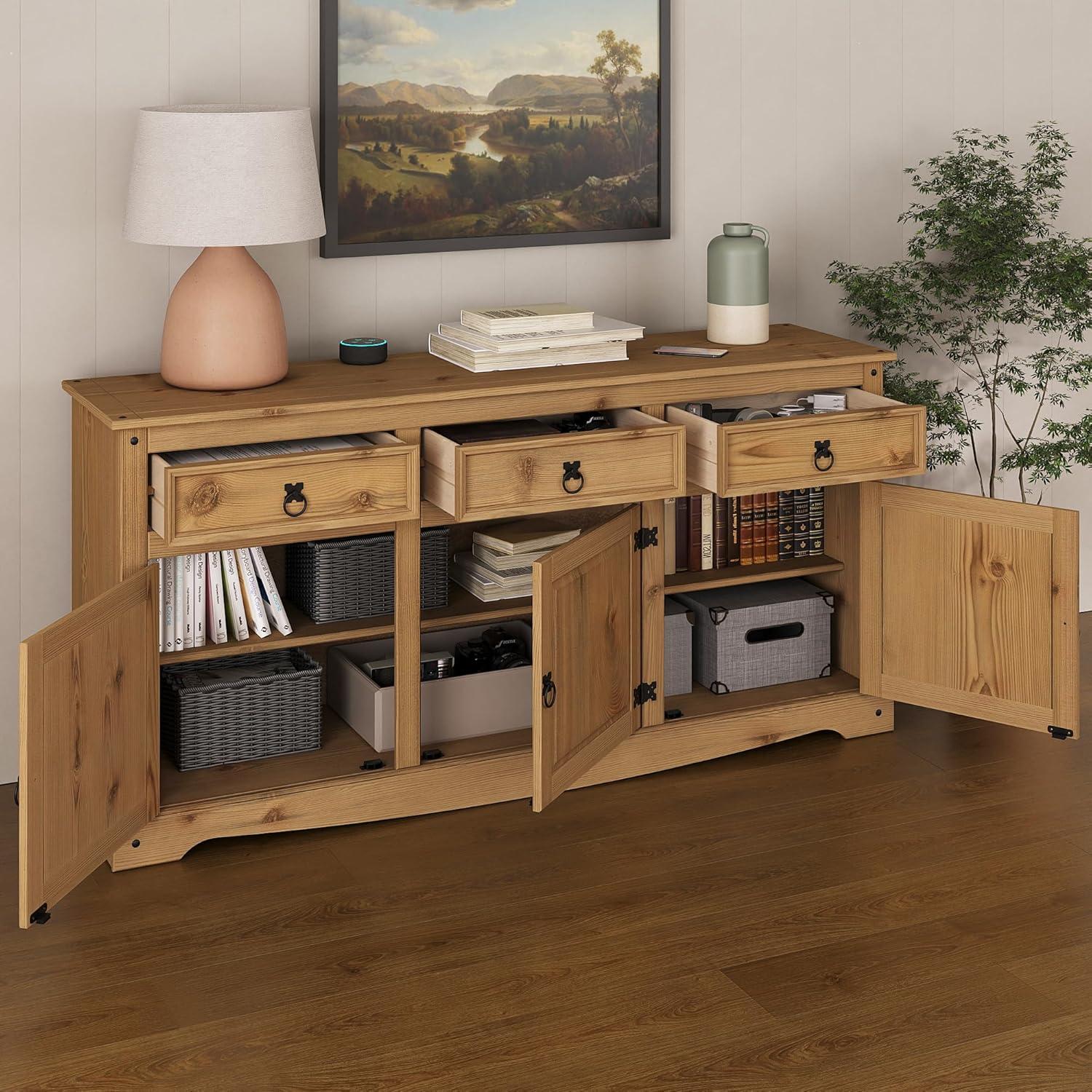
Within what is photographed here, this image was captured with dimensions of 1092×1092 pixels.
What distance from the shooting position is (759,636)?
342cm

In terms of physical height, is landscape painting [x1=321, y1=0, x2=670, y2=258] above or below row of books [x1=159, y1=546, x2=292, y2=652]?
above

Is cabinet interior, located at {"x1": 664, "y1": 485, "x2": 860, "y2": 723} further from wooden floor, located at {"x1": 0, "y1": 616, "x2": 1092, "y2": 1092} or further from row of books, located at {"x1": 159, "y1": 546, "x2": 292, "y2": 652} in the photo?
row of books, located at {"x1": 159, "y1": 546, "x2": 292, "y2": 652}

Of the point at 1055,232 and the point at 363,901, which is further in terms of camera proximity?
the point at 1055,232

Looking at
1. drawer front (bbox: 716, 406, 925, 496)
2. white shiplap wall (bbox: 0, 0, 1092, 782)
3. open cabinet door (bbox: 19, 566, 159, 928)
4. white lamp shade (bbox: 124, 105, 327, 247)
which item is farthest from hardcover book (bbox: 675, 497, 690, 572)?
open cabinet door (bbox: 19, 566, 159, 928)

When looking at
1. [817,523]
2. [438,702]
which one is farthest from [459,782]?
[817,523]

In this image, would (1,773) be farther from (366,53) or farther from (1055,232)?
(1055,232)

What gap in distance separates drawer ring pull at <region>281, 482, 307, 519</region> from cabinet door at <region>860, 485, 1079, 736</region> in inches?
48.8

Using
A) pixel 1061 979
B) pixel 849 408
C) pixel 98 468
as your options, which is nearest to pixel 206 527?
pixel 98 468

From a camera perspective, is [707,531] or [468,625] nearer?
[468,625]

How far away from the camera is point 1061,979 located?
237cm

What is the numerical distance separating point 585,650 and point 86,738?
919 mm

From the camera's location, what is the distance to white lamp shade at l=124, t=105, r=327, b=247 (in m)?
2.58

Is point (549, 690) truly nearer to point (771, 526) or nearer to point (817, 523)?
point (771, 526)

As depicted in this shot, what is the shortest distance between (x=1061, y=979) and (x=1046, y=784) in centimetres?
78
